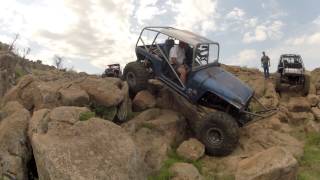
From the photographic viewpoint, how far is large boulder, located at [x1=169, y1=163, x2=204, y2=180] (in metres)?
9.59

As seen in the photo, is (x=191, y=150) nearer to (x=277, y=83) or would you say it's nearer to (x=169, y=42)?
(x=169, y=42)

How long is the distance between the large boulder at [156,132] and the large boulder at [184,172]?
1.53 ft

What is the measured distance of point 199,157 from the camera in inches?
431

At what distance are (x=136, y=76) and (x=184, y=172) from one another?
4.25 metres

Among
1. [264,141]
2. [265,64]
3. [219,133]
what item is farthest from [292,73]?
[219,133]

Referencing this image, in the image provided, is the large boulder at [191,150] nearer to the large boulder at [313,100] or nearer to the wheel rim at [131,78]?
the wheel rim at [131,78]

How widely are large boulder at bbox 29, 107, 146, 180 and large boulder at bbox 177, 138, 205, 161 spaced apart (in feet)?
8.80

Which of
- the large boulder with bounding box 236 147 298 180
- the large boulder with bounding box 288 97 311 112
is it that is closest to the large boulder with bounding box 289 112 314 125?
the large boulder with bounding box 288 97 311 112

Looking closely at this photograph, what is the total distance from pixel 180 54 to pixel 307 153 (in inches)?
175

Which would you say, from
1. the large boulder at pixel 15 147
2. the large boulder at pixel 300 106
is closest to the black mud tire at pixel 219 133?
the large boulder at pixel 15 147

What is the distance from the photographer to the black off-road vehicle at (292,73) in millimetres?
19469

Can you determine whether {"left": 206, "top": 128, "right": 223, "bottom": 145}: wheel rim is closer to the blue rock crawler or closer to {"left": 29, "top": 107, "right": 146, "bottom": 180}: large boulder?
the blue rock crawler

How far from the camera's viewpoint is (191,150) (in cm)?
1098

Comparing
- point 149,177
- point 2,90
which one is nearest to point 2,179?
point 149,177
